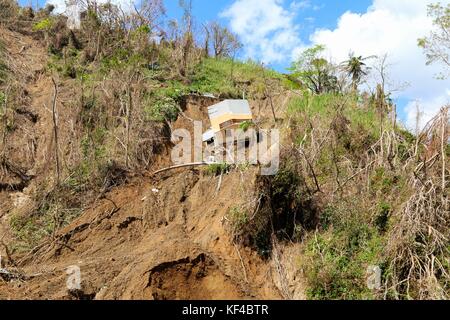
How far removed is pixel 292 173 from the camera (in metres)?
9.90

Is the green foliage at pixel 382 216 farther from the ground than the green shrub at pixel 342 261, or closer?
farther from the ground

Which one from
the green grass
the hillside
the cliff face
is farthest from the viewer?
the green grass

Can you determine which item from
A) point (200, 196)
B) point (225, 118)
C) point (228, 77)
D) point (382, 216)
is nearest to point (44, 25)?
point (228, 77)

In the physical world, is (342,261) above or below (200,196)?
below

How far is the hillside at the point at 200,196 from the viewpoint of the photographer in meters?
8.66

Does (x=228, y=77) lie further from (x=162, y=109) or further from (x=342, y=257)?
(x=342, y=257)

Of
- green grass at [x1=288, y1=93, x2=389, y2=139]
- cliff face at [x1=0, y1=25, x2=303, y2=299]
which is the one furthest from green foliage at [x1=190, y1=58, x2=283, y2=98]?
green grass at [x1=288, y1=93, x2=389, y2=139]

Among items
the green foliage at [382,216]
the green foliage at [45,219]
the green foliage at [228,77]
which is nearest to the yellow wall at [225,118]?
the green foliage at [228,77]

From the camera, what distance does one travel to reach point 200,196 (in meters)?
11.3

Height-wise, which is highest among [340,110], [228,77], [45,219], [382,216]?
[228,77]

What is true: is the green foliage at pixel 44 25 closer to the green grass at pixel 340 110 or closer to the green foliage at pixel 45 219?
the green foliage at pixel 45 219

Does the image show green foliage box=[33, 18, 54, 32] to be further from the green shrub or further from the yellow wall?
the green shrub

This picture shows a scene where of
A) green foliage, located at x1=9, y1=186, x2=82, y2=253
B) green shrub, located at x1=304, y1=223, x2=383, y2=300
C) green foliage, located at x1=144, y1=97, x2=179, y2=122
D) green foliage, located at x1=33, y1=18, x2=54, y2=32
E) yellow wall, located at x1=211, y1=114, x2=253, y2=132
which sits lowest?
green shrub, located at x1=304, y1=223, x2=383, y2=300

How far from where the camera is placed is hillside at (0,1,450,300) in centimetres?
866
